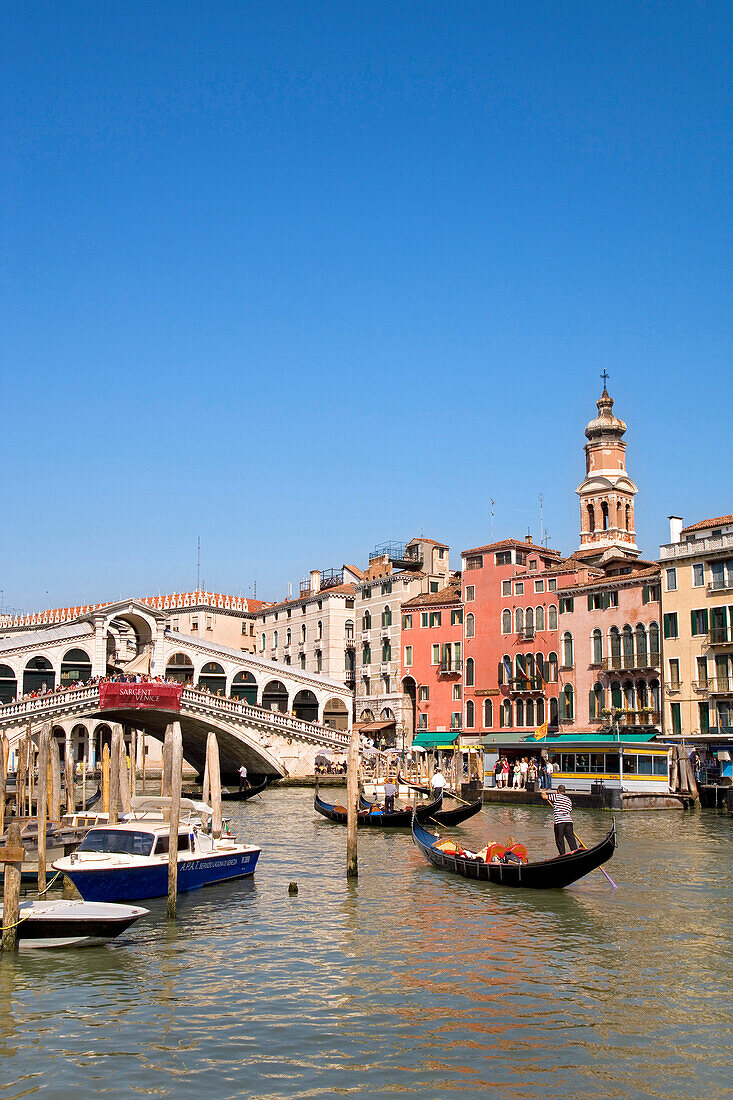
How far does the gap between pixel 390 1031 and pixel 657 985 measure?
3.23m

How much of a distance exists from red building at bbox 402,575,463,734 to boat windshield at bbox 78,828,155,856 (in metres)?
31.9

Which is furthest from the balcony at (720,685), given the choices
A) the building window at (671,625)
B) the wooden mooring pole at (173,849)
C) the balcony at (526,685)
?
the wooden mooring pole at (173,849)

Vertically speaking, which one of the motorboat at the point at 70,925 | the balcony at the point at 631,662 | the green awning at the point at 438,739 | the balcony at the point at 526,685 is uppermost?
the balcony at the point at 631,662

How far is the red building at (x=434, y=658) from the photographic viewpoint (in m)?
48.0

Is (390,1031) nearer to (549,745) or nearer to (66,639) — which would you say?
(549,745)

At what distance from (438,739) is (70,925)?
34681 mm

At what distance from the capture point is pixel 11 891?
12.2 meters

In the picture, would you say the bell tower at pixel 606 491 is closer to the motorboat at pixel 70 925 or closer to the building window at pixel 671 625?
the building window at pixel 671 625

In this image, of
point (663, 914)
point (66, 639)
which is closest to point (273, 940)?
point (663, 914)

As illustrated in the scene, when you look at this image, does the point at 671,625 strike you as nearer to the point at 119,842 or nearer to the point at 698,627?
the point at 698,627

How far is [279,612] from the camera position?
6206 centimetres

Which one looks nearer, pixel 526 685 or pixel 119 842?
pixel 119 842

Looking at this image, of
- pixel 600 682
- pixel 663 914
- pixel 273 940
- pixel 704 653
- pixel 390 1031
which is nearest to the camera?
pixel 390 1031

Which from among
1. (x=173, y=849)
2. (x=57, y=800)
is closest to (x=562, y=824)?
(x=173, y=849)
